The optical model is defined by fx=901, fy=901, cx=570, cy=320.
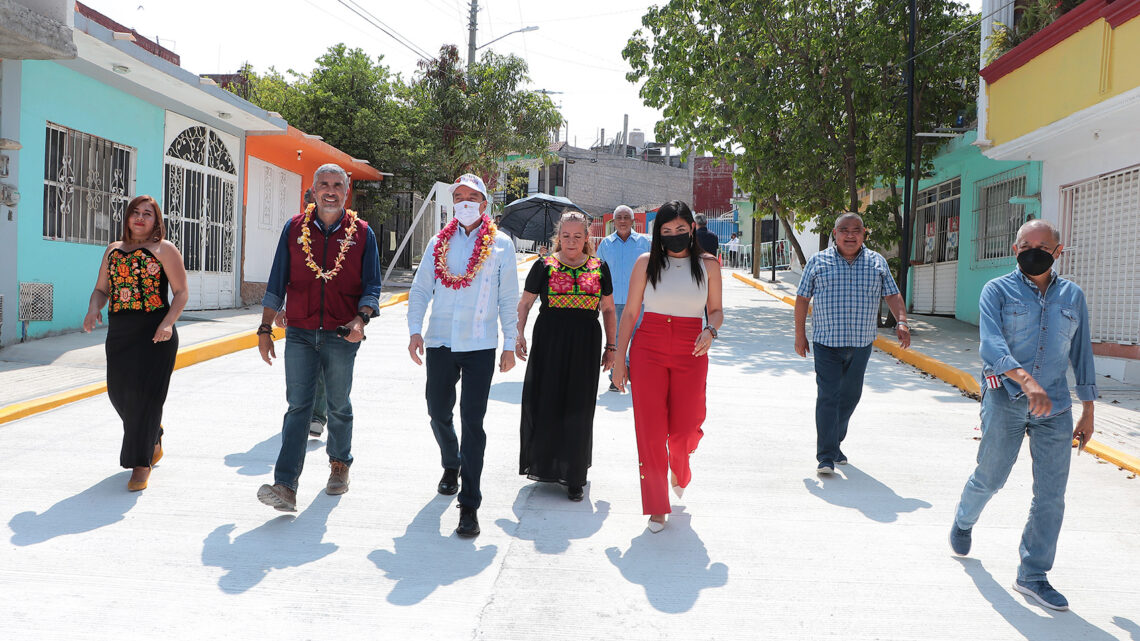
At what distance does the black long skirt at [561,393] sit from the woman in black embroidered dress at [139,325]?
2.16 metres

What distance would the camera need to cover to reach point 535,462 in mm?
5559

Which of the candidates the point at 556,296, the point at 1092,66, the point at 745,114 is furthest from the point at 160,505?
the point at 745,114

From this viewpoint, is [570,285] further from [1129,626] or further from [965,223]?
[965,223]

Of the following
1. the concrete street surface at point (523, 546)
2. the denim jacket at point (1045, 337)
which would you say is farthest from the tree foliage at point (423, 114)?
the denim jacket at point (1045, 337)

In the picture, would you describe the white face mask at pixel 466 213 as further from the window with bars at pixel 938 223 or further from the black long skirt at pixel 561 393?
the window with bars at pixel 938 223

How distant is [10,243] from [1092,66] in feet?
40.2

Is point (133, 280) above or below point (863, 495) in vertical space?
above

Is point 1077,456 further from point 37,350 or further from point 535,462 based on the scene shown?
point 37,350

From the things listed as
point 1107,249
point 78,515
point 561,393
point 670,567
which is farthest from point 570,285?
point 1107,249

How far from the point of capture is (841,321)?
20.5ft

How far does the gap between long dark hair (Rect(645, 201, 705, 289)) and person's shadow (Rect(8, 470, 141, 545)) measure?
10.2 ft

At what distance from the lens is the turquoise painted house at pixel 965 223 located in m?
15.1

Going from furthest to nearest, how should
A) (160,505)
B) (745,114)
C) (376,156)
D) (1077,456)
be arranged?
(376,156), (745,114), (1077,456), (160,505)

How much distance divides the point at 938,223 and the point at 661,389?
16352 millimetres
